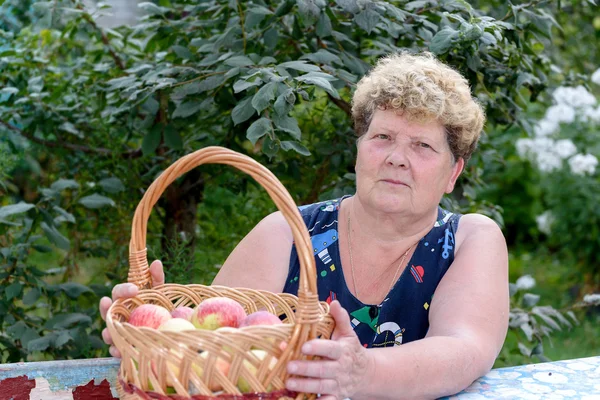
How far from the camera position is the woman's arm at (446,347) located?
1312 millimetres

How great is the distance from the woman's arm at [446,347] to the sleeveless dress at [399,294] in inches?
2.2

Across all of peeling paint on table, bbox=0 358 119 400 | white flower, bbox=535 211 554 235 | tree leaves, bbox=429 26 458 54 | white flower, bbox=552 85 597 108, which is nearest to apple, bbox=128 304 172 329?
peeling paint on table, bbox=0 358 119 400

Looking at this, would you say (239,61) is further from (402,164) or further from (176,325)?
(176,325)

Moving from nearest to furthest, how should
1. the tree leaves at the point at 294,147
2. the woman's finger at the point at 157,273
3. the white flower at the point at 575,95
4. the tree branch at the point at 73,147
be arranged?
the woman's finger at the point at 157,273
the tree leaves at the point at 294,147
the tree branch at the point at 73,147
the white flower at the point at 575,95

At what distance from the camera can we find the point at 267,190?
1352mm

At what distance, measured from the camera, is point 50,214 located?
246cm

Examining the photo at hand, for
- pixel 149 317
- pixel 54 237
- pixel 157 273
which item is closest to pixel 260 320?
pixel 149 317

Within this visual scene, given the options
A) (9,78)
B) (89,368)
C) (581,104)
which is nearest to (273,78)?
(89,368)

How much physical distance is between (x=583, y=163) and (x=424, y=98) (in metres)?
2.61

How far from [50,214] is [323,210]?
0.97 m

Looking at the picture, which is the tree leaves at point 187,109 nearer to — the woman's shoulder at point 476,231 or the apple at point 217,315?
the woman's shoulder at point 476,231

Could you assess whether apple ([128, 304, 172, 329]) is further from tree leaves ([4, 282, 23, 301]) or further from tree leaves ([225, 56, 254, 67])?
tree leaves ([4, 282, 23, 301])

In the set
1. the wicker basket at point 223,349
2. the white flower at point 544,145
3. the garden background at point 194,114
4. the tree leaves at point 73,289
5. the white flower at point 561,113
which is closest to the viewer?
the wicker basket at point 223,349

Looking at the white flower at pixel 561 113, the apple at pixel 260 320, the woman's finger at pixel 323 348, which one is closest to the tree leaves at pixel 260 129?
the apple at pixel 260 320
